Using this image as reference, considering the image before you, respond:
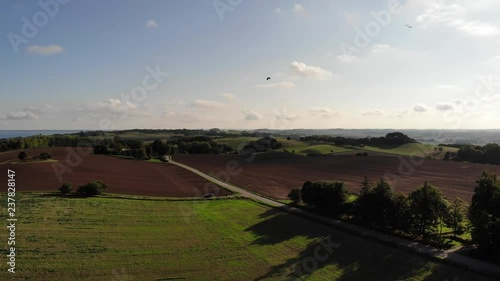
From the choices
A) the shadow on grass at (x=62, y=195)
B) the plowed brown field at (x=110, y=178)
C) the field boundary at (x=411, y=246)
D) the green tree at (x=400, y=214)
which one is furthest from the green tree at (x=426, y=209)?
the shadow on grass at (x=62, y=195)

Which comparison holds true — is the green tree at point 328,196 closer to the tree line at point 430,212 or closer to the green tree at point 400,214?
the tree line at point 430,212

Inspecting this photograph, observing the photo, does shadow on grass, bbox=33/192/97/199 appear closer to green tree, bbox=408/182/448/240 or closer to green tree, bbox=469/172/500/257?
green tree, bbox=408/182/448/240

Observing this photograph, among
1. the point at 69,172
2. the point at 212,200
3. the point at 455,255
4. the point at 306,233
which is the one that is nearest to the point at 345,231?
the point at 306,233

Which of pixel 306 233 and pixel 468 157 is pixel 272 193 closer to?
pixel 306 233

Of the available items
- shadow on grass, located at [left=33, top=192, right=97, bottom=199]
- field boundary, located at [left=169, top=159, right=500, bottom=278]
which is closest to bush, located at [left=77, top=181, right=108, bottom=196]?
shadow on grass, located at [left=33, top=192, right=97, bottom=199]

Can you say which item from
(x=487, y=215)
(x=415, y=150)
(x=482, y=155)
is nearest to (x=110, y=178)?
(x=487, y=215)
